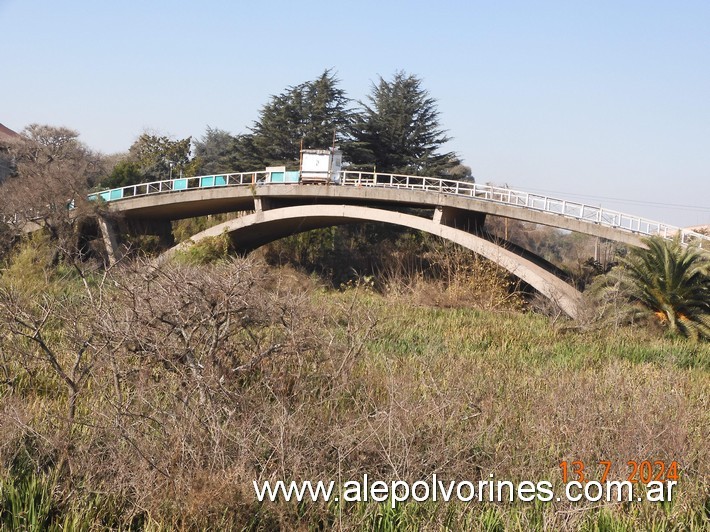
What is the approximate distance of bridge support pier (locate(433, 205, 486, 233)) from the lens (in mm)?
26031

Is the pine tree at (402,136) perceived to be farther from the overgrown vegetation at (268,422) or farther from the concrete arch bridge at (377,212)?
the overgrown vegetation at (268,422)

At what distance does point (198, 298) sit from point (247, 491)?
9.69 ft

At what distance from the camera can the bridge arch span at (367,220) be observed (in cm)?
2293

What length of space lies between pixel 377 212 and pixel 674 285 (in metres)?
11.8

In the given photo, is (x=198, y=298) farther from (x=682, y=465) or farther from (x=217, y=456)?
(x=682, y=465)

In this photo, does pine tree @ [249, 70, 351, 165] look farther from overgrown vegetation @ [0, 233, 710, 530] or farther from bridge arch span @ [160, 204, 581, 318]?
overgrown vegetation @ [0, 233, 710, 530]

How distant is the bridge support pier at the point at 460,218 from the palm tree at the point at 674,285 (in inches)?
334

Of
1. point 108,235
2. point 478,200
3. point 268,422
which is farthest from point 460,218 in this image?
point 268,422

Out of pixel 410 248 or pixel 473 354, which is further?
pixel 410 248

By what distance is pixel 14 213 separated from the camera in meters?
27.6

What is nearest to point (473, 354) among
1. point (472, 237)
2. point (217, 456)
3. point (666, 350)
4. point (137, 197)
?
point (666, 350)

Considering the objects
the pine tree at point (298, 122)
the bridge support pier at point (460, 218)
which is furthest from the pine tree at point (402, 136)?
the bridge support pier at point (460, 218)
